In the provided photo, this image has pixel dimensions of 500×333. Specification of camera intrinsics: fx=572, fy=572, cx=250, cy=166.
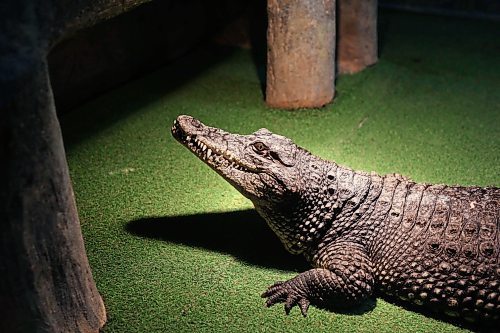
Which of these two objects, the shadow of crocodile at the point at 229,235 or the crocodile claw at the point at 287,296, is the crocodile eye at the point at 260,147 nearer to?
the shadow of crocodile at the point at 229,235

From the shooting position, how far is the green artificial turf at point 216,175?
2873 millimetres

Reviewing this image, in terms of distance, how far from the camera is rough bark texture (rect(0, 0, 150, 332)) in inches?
77.3

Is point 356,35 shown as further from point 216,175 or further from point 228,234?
point 228,234

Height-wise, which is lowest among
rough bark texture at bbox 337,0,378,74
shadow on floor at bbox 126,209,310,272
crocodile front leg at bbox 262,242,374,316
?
shadow on floor at bbox 126,209,310,272

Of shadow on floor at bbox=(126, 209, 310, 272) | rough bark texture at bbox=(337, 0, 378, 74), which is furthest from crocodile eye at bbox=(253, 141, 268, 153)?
rough bark texture at bbox=(337, 0, 378, 74)

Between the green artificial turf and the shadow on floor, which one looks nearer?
the green artificial turf

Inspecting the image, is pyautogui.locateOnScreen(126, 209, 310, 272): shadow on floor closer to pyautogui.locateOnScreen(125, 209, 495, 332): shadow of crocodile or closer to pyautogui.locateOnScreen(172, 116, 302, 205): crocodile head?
pyautogui.locateOnScreen(125, 209, 495, 332): shadow of crocodile

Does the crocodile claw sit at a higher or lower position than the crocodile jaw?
lower

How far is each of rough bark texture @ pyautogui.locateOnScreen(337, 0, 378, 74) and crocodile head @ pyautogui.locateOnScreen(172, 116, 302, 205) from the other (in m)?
2.62

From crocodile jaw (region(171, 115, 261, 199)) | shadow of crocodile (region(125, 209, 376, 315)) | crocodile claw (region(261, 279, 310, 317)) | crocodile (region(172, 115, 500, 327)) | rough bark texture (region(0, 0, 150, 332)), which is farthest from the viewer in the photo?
shadow of crocodile (region(125, 209, 376, 315))

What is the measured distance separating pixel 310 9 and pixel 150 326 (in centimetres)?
294

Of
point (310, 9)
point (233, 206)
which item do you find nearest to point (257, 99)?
point (310, 9)

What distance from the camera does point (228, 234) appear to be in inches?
134

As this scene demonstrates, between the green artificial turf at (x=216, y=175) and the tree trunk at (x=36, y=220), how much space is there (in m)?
0.47
